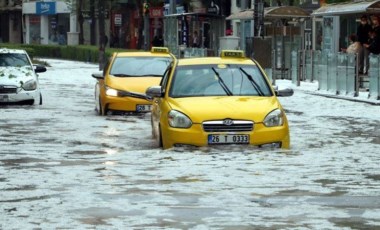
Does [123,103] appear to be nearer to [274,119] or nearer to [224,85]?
[224,85]

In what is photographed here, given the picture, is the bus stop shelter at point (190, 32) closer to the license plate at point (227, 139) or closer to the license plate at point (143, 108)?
the license plate at point (143, 108)

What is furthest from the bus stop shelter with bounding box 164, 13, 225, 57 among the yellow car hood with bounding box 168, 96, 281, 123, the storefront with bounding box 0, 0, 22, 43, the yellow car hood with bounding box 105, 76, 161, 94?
the storefront with bounding box 0, 0, 22, 43

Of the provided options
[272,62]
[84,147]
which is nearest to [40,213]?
[84,147]

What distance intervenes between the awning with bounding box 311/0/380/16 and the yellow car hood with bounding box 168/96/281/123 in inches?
732

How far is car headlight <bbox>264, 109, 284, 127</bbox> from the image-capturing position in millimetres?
16942

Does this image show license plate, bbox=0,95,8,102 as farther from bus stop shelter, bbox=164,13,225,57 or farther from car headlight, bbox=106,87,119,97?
bus stop shelter, bbox=164,13,225,57

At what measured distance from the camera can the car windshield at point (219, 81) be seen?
59.3 ft

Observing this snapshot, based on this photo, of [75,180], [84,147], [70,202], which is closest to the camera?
[70,202]

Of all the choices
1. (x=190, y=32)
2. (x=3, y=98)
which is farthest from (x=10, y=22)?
(x=3, y=98)

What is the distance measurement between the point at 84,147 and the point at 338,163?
14.2 feet

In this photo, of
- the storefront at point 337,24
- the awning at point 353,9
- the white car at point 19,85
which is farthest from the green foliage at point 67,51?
the white car at point 19,85

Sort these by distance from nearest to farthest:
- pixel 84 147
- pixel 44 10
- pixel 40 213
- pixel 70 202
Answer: pixel 40 213
pixel 70 202
pixel 84 147
pixel 44 10

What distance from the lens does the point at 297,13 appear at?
4581 cm

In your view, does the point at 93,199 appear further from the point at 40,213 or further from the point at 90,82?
the point at 90,82
